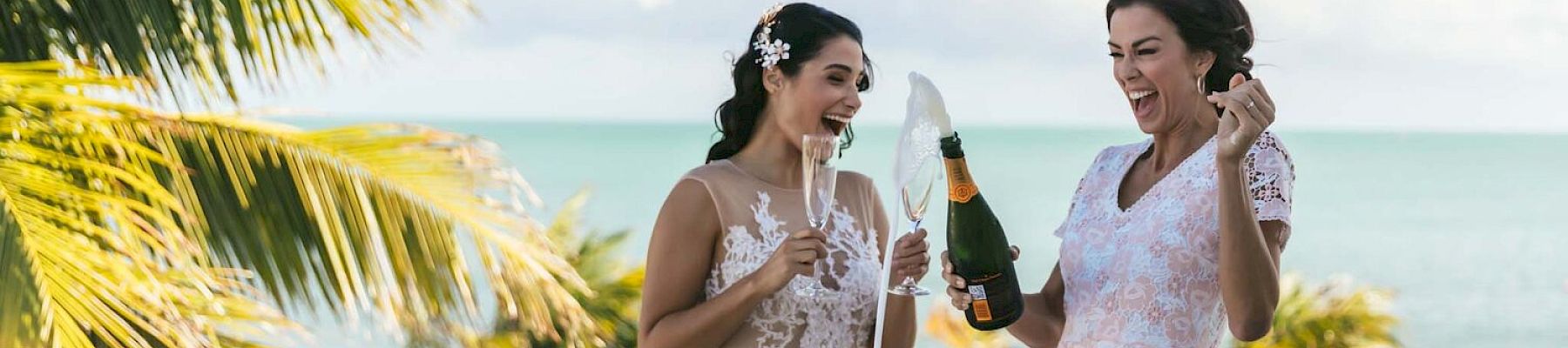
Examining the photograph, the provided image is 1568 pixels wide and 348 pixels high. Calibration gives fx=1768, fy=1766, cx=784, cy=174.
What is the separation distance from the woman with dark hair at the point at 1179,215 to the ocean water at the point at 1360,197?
2426 centimetres

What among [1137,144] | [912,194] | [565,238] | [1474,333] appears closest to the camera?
[912,194]

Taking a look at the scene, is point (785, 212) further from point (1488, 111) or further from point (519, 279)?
point (1488, 111)

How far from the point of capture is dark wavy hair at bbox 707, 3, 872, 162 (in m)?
3.66

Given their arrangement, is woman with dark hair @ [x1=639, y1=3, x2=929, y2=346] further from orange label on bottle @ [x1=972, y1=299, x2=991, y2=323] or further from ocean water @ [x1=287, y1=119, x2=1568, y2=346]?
ocean water @ [x1=287, y1=119, x2=1568, y2=346]

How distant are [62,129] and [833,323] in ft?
5.39

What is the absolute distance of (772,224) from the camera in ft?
11.9

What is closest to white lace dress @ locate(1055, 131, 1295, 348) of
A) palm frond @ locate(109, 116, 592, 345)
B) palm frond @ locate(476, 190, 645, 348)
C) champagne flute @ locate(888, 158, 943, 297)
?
champagne flute @ locate(888, 158, 943, 297)

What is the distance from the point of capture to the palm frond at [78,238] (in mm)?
3209

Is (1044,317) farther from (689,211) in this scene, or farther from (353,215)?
(353,215)

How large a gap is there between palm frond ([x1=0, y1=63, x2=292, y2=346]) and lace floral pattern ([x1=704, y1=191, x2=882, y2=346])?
110cm

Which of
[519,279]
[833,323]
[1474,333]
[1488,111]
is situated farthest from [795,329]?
[1488,111]

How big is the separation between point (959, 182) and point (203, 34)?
84.0 inches

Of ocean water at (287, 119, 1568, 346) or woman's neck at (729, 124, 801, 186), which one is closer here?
woman's neck at (729, 124, 801, 186)

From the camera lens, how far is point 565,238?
1412 centimetres
